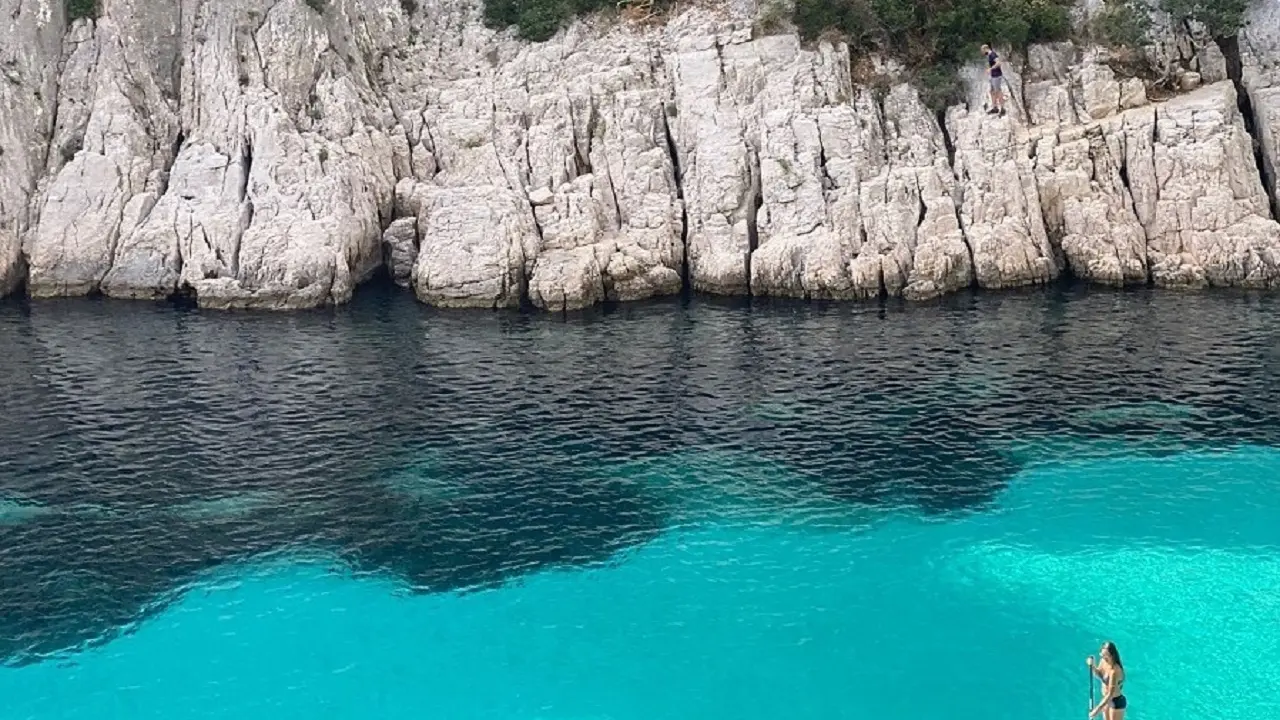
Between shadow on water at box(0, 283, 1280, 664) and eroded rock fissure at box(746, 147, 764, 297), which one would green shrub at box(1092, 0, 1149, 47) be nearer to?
shadow on water at box(0, 283, 1280, 664)

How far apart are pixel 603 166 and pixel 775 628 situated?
1633 inches

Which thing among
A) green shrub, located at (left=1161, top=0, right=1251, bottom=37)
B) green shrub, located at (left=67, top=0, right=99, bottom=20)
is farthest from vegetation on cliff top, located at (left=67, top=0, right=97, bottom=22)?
green shrub, located at (left=1161, top=0, right=1251, bottom=37)

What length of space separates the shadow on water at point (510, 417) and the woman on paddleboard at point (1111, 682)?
44.1 ft

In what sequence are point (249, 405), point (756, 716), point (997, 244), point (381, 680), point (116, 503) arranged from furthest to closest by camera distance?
point (997, 244)
point (249, 405)
point (116, 503)
point (381, 680)
point (756, 716)

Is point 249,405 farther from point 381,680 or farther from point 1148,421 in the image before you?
point 1148,421

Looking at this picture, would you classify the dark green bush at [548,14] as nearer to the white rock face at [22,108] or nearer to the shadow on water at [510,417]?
the shadow on water at [510,417]

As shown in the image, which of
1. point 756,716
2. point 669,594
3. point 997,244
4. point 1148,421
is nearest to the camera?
point 756,716

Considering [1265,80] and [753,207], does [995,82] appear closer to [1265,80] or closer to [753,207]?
[1265,80]

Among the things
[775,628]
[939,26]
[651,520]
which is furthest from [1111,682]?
[939,26]

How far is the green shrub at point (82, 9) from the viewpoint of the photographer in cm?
7206

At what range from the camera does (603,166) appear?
2628 inches

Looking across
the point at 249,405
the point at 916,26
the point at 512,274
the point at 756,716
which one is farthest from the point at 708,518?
the point at 916,26

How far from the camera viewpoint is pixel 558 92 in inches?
2731

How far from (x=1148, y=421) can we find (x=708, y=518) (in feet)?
59.4
